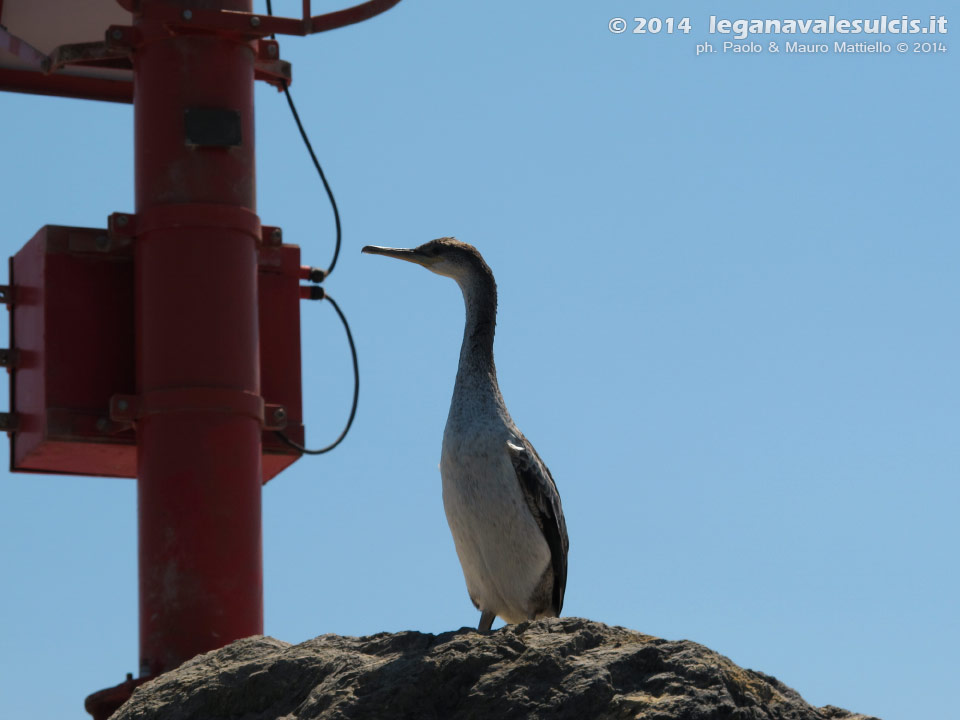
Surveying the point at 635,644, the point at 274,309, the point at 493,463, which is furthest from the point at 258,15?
the point at 635,644

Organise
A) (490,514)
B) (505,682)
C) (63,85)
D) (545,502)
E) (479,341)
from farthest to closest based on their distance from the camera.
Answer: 1. (63,85)
2. (479,341)
3. (545,502)
4. (490,514)
5. (505,682)

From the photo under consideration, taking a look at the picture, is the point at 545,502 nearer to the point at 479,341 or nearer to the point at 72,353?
the point at 479,341

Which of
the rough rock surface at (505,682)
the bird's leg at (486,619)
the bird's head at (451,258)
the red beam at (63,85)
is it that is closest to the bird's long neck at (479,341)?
the bird's head at (451,258)

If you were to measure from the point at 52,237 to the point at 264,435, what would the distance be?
1.99m

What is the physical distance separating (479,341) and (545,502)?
1.02m

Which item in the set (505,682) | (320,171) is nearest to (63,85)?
(320,171)

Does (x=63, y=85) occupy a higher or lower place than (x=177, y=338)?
higher

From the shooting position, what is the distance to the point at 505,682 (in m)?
6.25

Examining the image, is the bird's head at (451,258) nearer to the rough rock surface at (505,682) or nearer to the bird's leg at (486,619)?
the bird's leg at (486,619)

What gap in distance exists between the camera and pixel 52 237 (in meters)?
10.7

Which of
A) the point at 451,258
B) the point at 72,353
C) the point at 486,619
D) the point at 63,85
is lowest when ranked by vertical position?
the point at 486,619

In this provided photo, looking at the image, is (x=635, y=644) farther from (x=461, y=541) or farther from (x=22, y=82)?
(x=22, y=82)

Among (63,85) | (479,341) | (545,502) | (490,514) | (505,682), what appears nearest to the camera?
(505,682)

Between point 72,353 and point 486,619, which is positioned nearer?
point 486,619
